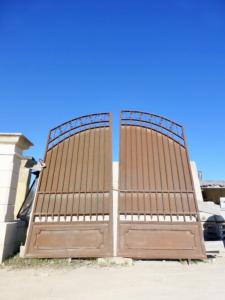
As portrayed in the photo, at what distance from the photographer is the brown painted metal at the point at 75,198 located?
4464 mm

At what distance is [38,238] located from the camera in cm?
455

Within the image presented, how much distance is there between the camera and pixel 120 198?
193 inches

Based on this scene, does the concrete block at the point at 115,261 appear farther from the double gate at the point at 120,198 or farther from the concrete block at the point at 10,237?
the concrete block at the point at 10,237

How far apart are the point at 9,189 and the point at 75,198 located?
133 cm

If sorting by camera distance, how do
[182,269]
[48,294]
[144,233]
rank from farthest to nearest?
[144,233] < [182,269] < [48,294]

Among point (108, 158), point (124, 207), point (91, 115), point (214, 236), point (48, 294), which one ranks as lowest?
point (48, 294)

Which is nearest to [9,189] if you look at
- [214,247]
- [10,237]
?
[10,237]

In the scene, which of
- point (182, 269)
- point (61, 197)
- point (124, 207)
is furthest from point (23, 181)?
point (182, 269)

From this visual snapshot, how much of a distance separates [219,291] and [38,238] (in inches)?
127

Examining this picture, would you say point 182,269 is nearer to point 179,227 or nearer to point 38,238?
point 179,227

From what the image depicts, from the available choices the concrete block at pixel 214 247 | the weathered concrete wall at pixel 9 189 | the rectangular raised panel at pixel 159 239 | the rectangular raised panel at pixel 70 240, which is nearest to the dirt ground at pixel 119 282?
the rectangular raised panel at pixel 159 239

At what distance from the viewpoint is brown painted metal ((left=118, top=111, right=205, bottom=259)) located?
441 cm

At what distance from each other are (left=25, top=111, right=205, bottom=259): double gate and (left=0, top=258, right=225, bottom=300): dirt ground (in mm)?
437

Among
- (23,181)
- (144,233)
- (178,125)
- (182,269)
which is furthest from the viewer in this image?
(23,181)
